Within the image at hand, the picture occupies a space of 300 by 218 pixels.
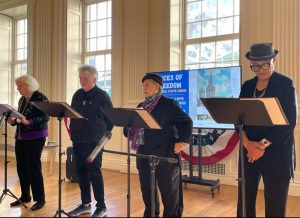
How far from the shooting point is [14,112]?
3.06m

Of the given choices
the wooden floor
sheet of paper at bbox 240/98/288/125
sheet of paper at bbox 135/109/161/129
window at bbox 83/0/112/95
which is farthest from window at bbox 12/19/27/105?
sheet of paper at bbox 240/98/288/125

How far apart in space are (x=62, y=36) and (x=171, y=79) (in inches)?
107

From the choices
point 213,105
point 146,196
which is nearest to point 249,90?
point 213,105

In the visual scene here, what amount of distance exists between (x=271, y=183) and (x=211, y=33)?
3.21 metres

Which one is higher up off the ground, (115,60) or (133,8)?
(133,8)

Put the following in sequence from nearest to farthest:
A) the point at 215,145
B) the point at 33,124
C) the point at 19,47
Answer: the point at 33,124 < the point at 215,145 < the point at 19,47

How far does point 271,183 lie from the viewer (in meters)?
2.08

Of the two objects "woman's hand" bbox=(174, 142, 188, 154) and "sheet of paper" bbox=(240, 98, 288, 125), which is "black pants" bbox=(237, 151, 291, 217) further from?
"woman's hand" bbox=(174, 142, 188, 154)

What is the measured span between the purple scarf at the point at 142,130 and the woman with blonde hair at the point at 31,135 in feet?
3.59

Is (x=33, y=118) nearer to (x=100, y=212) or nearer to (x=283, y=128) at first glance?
(x=100, y=212)

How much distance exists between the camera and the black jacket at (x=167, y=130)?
8.25 feet

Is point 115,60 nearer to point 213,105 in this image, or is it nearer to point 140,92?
point 140,92

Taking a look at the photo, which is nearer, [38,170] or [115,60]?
[38,170]

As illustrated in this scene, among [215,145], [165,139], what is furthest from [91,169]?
[215,145]
